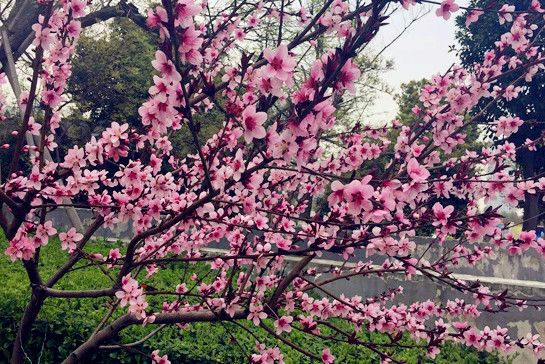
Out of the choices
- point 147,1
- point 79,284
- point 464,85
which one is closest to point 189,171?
point 464,85

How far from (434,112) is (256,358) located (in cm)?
295

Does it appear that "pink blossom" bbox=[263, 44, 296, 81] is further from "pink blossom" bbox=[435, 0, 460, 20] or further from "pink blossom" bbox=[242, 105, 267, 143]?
"pink blossom" bbox=[435, 0, 460, 20]

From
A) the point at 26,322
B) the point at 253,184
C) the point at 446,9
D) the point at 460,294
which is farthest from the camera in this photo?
the point at 460,294

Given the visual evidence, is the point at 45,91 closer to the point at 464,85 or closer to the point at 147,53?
the point at 464,85

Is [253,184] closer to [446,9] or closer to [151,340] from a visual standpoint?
[446,9]

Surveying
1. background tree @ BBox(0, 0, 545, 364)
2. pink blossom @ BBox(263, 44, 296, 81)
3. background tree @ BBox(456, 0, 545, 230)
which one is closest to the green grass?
background tree @ BBox(0, 0, 545, 364)

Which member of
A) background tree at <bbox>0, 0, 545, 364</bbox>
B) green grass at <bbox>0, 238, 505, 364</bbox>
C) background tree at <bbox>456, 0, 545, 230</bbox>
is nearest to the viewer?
background tree at <bbox>0, 0, 545, 364</bbox>

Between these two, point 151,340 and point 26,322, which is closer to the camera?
point 26,322

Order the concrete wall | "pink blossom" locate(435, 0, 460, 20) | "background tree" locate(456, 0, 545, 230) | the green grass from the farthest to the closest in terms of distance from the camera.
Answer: "background tree" locate(456, 0, 545, 230)
the concrete wall
the green grass
"pink blossom" locate(435, 0, 460, 20)

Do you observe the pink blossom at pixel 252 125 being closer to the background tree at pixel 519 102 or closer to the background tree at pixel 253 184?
the background tree at pixel 253 184

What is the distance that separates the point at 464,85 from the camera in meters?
4.15

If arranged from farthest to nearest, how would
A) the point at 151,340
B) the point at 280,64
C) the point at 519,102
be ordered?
the point at 519,102, the point at 151,340, the point at 280,64

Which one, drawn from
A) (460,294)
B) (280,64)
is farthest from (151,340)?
(460,294)

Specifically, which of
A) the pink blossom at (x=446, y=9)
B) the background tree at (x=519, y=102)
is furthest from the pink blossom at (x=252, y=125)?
the background tree at (x=519, y=102)
